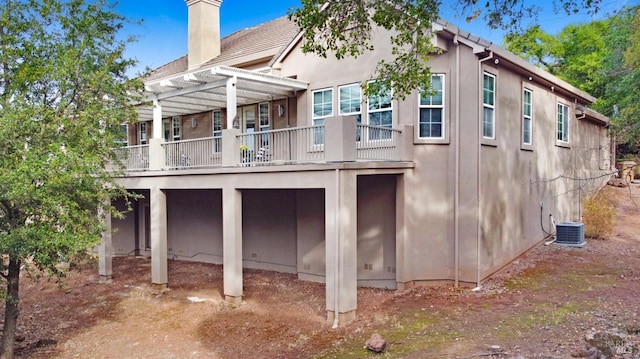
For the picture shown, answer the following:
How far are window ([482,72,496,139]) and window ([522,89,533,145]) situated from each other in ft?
7.46

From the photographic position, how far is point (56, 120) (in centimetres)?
864

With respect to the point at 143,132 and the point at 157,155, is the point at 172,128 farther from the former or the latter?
the point at 157,155

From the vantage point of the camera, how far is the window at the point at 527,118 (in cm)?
1410

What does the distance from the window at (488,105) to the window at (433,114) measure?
1103 millimetres

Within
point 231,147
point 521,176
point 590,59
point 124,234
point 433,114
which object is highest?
point 590,59

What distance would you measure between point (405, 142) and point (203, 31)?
1134cm

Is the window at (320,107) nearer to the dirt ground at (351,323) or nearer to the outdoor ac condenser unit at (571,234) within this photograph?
the dirt ground at (351,323)

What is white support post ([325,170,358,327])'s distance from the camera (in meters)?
9.57

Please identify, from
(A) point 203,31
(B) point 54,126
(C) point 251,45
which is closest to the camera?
(B) point 54,126

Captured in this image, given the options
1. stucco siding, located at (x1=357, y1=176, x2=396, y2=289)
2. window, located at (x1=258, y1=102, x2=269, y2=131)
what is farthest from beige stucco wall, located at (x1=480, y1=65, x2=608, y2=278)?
window, located at (x1=258, y1=102, x2=269, y2=131)

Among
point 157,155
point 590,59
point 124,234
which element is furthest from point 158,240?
point 590,59

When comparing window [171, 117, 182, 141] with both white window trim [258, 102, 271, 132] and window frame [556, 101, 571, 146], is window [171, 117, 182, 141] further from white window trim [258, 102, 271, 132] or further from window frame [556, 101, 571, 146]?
window frame [556, 101, 571, 146]

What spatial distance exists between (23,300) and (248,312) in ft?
24.8

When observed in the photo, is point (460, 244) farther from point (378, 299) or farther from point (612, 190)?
point (612, 190)
